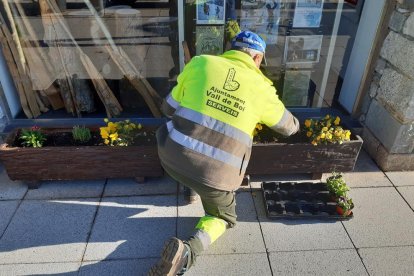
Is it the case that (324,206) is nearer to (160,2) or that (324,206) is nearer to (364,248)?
(364,248)

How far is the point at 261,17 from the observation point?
4.24m

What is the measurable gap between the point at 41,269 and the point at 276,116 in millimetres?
2232

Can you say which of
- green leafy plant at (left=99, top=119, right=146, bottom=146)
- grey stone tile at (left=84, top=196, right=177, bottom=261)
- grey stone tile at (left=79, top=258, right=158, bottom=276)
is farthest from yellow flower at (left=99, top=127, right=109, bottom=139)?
grey stone tile at (left=79, top=258, right=158, bottom=276)

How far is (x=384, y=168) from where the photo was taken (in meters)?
3.92

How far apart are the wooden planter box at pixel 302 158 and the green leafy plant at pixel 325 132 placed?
2.1 inches

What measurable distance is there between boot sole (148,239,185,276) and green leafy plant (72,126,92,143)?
167 centimetres

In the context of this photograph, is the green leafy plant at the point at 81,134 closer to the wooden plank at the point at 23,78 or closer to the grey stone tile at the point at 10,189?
the grey stone tile at the point at 10,189

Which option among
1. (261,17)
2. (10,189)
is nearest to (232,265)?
(10,189)

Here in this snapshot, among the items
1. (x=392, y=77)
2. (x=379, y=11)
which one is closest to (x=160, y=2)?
(x=379, y=11)

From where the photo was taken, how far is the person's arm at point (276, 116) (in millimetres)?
2570

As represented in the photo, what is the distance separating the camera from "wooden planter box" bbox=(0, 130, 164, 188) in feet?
11.2

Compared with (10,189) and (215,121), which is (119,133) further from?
(215,121)

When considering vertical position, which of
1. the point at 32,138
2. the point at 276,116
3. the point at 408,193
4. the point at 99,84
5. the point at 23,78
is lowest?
the point at 408,193

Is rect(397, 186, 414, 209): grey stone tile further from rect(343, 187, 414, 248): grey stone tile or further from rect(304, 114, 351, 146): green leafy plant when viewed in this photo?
rect(304, 114, 351, 146): green leafy plant
